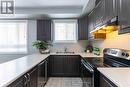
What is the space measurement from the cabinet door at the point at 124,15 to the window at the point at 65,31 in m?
4.57

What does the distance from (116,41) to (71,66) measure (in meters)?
2.62

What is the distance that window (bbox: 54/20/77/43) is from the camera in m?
6.97

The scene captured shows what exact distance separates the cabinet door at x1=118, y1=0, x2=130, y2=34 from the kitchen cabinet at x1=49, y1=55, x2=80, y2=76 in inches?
155

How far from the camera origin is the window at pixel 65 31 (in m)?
6.97

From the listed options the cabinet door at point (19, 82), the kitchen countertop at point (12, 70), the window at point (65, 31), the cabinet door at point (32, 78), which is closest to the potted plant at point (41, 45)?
the window at point (65, 31)

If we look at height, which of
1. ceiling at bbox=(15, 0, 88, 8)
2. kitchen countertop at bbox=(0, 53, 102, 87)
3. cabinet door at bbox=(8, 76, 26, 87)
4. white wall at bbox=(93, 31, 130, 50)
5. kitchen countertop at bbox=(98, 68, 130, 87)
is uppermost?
ceiling at bbox=(15, 0, 88, 8)

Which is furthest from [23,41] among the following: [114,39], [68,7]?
[114,39]

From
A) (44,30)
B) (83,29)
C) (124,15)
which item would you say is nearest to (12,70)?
(124,15)

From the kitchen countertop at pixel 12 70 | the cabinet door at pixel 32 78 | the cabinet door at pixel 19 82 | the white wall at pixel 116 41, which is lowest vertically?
the cabinet door at pixel 32 78

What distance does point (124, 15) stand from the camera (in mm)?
2205

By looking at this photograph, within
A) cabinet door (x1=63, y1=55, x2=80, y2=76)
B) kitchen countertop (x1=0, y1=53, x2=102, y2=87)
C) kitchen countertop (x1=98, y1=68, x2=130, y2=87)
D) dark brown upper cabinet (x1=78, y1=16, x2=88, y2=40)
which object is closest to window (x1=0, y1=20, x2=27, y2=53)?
cabinet door (x1=63, y1=55, x2=80, y2=76)

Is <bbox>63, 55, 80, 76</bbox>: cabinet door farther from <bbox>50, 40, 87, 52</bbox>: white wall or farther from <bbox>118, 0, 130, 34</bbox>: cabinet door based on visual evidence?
<bbox>118, 0, 130, 34</bbox>: cabinet door

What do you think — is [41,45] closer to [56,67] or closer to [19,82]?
[56,67]

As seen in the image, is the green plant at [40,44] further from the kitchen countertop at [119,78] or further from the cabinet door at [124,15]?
the kitchen countertop at [119,78]
